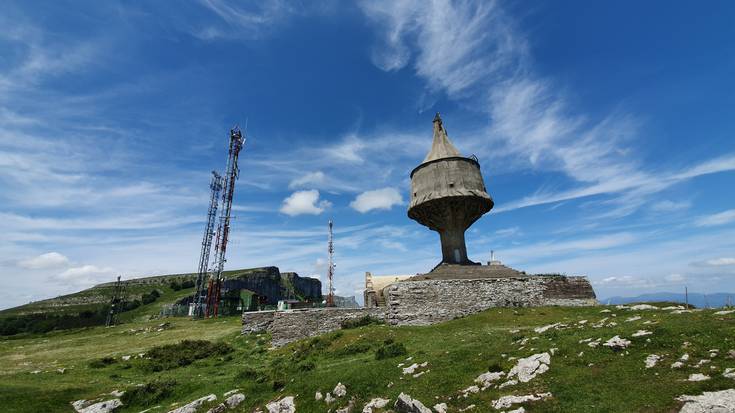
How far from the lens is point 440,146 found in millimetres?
39812

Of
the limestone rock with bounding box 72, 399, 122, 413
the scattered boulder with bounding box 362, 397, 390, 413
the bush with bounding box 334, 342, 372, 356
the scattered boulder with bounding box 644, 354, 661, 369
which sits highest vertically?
the scattered boulder with bounding box 644, 354, 661, 369

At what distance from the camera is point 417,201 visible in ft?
125

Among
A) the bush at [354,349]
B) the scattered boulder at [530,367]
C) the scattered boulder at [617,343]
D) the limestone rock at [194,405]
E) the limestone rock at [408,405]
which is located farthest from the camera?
the bush at [354,349]

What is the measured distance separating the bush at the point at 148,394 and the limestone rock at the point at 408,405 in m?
13.5

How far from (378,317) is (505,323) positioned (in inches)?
443

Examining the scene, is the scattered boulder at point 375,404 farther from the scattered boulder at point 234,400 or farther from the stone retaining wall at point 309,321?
the stone retaining wall at point 309,321

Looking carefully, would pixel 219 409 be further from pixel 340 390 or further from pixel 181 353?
pixel 181 353

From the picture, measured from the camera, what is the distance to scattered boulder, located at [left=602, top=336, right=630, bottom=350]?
518 inches

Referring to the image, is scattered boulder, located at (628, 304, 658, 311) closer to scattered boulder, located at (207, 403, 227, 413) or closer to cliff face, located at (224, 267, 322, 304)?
scattered boulder, located at (207, 403, 227, 413)

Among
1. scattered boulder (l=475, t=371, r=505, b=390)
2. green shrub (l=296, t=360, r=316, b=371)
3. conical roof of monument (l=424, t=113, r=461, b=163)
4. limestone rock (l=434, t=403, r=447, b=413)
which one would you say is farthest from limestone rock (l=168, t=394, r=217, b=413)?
conical roof of monument (l=424, t=113, r=461, b=163)

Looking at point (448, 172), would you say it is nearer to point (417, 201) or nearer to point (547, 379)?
point (417, 201)

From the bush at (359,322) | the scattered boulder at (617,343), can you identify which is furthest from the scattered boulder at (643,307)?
the bush at (359,322)

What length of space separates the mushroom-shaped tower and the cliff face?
10287 centimetres

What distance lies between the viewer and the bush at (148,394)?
17.6m
